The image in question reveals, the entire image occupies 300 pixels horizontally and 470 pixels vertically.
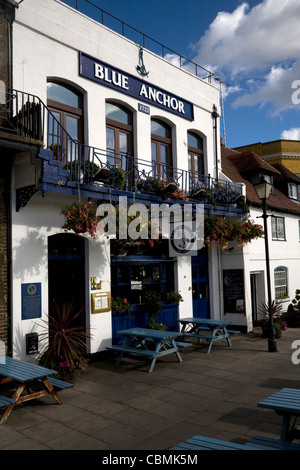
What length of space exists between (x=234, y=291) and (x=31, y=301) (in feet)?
25.6

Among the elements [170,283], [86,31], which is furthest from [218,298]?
[86,31]

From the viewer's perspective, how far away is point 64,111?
382 inches

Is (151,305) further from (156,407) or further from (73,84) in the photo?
(73,84)

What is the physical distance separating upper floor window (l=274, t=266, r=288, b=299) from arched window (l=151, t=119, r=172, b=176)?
7.50 metres

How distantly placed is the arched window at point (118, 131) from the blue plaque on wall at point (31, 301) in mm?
4077

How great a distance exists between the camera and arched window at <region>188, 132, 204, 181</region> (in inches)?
543

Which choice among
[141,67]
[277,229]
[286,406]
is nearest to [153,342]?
[286,406]

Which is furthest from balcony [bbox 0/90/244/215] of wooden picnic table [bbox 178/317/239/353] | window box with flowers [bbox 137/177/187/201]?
wooden picnic table [bbox 178/317/239/353]

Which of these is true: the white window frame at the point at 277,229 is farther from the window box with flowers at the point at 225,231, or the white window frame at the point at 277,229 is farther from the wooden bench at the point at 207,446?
the wooden bench at the point at 207,446

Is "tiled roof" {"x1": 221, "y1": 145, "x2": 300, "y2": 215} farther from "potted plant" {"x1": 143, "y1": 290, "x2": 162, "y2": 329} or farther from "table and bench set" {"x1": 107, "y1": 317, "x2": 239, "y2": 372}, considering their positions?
"table and bench set" {"x1": 107, "y1": 317, "x2": 239, "y2": 372}

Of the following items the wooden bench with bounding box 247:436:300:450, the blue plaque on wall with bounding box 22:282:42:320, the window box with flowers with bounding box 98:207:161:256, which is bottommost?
the wooden bench with bounding box 247:436:300:450

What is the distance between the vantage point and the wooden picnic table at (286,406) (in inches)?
174

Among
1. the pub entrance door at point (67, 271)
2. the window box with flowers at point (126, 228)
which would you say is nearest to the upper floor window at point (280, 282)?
the window box with flowers at point (126, 228)

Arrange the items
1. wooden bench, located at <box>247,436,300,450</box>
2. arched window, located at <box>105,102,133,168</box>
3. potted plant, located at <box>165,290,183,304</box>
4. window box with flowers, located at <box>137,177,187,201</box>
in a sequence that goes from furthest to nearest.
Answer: potted plant, located at <box>165,290,183,304</box>, arched window, located at <box>105,102,133,168</box>, window box with flowers, located at <box>137,177,187,201</box>, wooden bench, located at <box>247,436,300,450</box>
